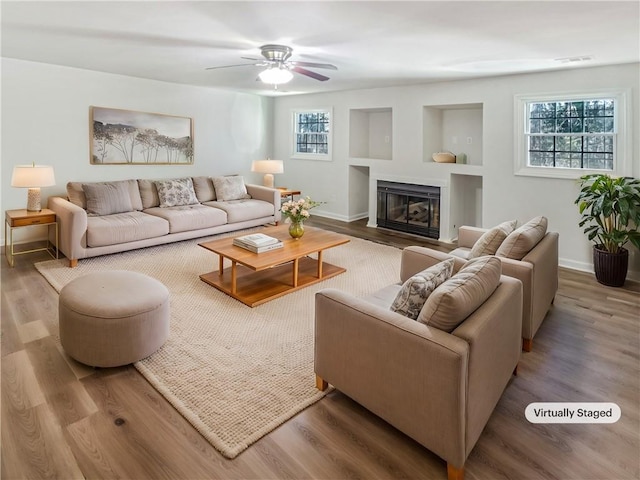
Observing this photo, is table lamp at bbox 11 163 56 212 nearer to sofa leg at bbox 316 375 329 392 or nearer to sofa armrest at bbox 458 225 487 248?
sofa leg at bbox 316 375 329 392

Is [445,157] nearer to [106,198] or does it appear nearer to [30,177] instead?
[106,198]

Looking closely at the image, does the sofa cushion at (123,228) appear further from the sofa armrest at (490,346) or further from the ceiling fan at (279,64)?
the sofa armrest at (490,346)

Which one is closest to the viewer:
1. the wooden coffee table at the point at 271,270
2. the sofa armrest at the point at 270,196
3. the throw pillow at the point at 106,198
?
the wooden coffee table at the point at 271,270

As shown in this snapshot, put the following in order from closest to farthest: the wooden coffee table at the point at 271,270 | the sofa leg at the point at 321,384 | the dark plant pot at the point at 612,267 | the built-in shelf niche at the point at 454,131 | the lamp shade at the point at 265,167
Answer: the sofa leg at the point at 321,384
the wooden coffee table at the point at 271,270
the dark plant pot at the point at 612,267
the built-in shelf niche at the point at 454,131
the lamp shade at the point at 265,167

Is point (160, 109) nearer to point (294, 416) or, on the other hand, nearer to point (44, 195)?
point (44, 195)

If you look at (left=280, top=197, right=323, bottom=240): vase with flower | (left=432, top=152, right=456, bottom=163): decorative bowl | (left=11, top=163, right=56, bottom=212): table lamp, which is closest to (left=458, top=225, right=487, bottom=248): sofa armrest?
(left=280, top=197, right=323, bottom=240): vase with flower

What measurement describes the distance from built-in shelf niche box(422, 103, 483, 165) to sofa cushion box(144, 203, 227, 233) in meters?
3.22

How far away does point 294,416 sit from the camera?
7.24ft

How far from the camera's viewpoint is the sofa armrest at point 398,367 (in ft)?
5.64

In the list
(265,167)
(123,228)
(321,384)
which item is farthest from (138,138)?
(321,384)

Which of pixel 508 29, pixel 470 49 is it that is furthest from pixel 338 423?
pixel 470 49

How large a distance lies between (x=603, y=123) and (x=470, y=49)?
2.01 m

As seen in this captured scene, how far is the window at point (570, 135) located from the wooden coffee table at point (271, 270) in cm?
268

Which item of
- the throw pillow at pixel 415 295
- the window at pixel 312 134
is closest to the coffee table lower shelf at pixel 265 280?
the throw pillow at pixel 415 295
